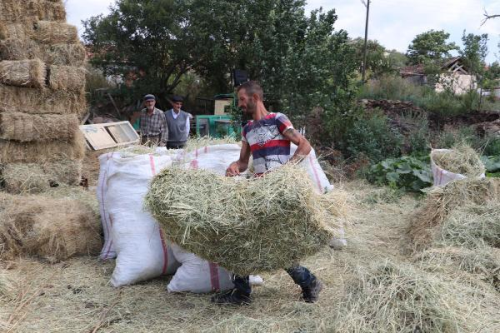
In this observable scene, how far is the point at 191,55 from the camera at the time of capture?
14352 mm

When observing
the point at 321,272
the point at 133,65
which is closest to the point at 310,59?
the point at 321,272

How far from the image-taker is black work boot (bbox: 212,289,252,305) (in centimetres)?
340

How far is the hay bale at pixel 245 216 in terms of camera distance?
2682 mm

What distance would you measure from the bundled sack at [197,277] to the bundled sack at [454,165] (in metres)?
3.43

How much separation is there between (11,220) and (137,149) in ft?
4.15

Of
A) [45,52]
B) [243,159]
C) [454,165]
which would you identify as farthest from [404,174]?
[45,52]

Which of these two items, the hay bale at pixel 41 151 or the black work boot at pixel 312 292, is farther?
the hay bale at pixel 41 151

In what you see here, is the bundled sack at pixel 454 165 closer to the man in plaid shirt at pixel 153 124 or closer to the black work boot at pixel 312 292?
the black work boot at pixel 312 292

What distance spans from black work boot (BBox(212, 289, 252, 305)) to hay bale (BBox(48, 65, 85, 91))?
4.80 m

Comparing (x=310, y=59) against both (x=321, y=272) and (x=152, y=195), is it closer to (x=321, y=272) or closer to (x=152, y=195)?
(x=321, y=272)

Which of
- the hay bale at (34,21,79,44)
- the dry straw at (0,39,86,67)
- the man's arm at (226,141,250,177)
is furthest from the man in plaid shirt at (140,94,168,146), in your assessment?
the man's arm at (226,141,250,177)

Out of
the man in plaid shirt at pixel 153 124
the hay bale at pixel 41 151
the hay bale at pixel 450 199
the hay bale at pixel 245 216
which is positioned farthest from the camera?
the man in plaid shirt at pixel 153 124

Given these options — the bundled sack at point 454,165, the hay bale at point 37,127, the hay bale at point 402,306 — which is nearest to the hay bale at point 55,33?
the hay bale at point 37,127

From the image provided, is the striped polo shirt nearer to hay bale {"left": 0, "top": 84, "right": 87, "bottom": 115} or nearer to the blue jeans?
the blue jeans
